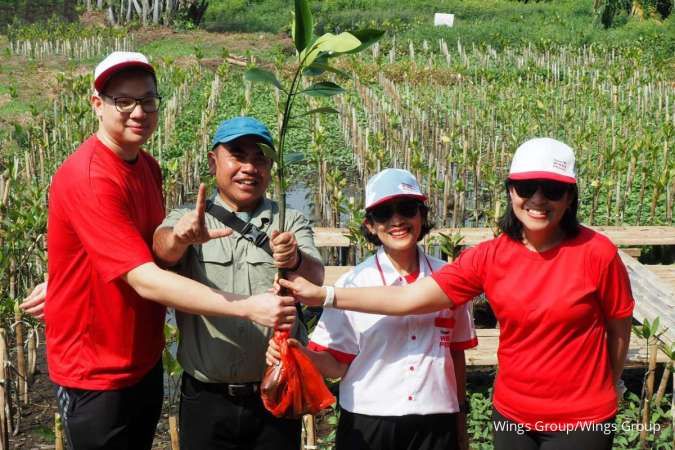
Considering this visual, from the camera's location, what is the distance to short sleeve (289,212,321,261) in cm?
266

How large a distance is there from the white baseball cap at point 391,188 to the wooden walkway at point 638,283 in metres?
1.99

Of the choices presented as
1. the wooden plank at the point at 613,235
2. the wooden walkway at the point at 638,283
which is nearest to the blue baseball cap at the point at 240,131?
the wooden walkway at the point at 638,283

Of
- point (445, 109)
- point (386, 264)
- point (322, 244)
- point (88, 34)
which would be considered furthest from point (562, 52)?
point (386, 264)

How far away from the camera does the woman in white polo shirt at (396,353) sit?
2674mm

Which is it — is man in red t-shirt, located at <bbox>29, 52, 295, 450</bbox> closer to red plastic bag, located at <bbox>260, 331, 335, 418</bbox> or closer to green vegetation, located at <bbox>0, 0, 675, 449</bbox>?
red plastic bag, located at <bbox>260, 331, 335, 418</bbox>

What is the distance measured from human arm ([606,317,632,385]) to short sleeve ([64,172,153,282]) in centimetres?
133

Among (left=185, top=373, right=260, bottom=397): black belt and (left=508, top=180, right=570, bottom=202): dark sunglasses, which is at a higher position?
(left=508, top=180, right=570, bottom=202): dark sunglasses

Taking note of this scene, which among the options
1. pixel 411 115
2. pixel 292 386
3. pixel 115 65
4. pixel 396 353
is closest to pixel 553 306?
pixel 396 353

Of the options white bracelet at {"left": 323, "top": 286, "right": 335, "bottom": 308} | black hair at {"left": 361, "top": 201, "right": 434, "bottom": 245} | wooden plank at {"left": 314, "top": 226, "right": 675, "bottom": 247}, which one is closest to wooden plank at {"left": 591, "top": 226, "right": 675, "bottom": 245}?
wooden plank at {"left": 314, "top": 226, "right": 675, "bottom": 247}

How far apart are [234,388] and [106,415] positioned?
38 centimetres

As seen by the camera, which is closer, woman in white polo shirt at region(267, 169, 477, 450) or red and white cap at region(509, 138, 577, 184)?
red and white cap at region(509, 138, 577, 184)

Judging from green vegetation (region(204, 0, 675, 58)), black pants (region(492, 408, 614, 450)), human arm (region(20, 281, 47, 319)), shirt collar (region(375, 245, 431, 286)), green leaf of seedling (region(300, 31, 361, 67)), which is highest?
green vegetation (region(204, 0, 675, 58))

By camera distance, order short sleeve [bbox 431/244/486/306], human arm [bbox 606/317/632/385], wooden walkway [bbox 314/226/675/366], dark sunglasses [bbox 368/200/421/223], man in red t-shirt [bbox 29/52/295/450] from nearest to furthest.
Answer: man in red t-shirt [bbox 29/52/295/450] → human arm [bbox 606/317/632/385] → short sleeve [bbox 431/244/486/306] → dark sunglasses [bbox 368/200/421/223] → wooden walkway [bbox 314/226/675/366]

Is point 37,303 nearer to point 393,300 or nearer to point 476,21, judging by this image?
point 393,300
